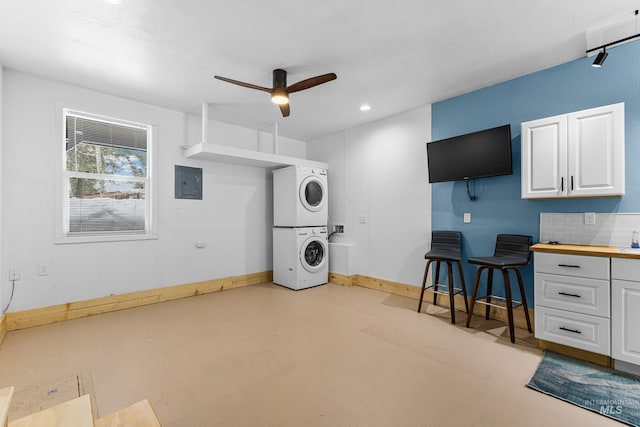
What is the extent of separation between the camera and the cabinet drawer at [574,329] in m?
2.10

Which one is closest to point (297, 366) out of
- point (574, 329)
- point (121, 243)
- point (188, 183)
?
point (574, 329)

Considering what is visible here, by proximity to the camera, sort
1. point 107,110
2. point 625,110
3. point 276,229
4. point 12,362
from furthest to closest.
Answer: point 276,229 → point 107,110 → point 625,110 → point 12,362

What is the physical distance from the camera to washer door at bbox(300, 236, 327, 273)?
14.6 feet

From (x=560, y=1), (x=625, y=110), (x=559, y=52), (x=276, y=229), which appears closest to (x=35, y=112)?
(x=276, y=229)

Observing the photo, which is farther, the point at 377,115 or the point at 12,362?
the point at 377,115

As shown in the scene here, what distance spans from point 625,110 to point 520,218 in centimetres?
118

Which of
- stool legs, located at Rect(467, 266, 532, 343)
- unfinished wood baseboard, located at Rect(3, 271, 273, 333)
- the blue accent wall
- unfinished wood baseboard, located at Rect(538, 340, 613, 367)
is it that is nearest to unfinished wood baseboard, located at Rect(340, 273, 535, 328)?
stool legs, located at Rect(467, 266, 532, 343)

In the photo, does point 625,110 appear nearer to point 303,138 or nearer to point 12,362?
point 303,138

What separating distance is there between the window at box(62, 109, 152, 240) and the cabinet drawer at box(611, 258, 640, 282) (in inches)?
184

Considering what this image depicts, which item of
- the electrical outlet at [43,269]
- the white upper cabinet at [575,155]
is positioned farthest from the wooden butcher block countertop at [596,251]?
the electrical outlet at [43,269]

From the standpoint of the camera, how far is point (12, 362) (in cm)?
224

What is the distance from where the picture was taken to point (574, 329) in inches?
87.9

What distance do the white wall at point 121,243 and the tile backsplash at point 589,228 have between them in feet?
12.6

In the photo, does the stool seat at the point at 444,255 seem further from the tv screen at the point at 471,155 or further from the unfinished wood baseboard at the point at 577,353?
the unfinished wood baseboard at the point at 577,353
